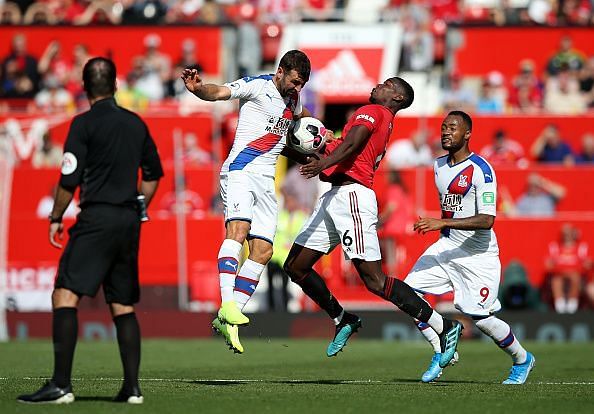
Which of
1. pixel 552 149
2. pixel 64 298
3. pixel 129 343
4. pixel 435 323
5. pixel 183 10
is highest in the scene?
pixel 183 10

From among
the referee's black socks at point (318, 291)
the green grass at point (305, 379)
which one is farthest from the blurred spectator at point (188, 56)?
the referee's black socks at point (318, 291)

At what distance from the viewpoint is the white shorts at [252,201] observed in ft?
37.5

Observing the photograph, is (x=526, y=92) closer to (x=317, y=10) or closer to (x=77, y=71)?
(x=317, y=10)

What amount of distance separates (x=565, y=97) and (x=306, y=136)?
44.8 ft

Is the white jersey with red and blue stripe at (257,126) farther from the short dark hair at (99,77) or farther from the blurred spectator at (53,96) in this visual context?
the blurred spectator at (53,96)

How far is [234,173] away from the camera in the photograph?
37.8 ft

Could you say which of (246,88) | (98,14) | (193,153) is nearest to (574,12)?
(193,153)

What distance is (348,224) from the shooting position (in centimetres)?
1165

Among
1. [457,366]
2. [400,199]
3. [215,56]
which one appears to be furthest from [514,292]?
[215,56]

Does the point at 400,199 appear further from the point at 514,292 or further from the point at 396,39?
the point at 396,39

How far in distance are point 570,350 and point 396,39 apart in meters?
10.4

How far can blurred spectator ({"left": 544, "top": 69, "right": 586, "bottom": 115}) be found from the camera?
2434 cm

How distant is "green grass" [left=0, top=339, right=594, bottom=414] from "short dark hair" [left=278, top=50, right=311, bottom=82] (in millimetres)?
2909

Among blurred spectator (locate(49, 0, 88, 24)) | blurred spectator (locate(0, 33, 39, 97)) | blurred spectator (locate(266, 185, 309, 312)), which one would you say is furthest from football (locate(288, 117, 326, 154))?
blurred spectator (locate(49, 0, 88, 24))
